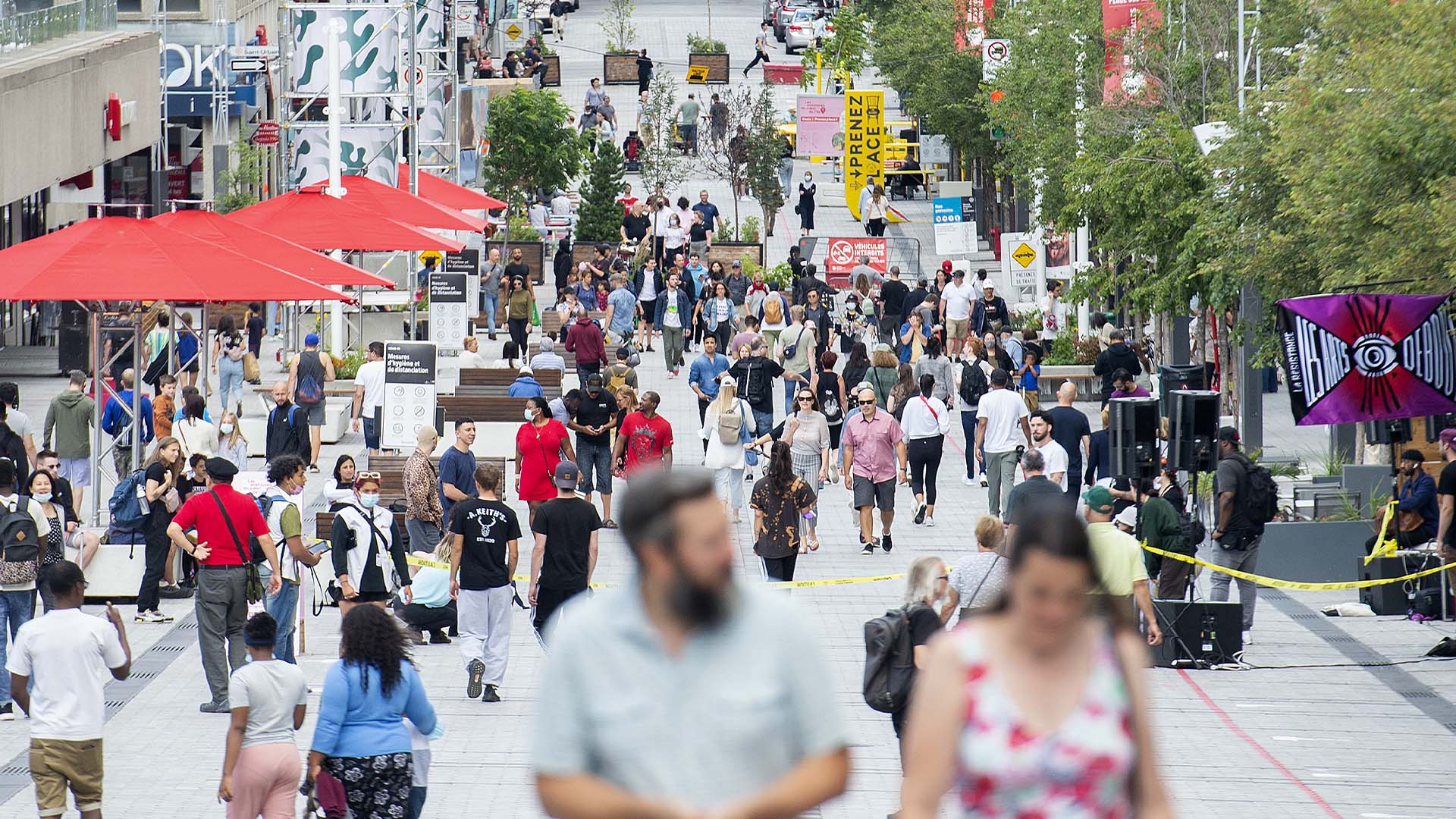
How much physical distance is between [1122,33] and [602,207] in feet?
61.8

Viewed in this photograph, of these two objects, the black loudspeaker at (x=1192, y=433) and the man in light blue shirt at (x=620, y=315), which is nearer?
the black loudspeaker at (x=1192, y=433)

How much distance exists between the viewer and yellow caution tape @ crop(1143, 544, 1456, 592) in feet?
50.1

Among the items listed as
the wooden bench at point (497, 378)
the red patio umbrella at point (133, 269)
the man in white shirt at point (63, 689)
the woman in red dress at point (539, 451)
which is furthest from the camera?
the wooden bench at point (497, 378)

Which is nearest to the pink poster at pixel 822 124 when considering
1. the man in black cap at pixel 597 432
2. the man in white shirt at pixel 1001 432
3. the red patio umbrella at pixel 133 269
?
the man in white shirt at pixel 1001 432

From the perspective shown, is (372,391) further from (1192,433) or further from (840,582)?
(1192,433)

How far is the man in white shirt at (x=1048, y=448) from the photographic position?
681 inches

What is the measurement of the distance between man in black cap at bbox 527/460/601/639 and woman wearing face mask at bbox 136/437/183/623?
440 centimetres

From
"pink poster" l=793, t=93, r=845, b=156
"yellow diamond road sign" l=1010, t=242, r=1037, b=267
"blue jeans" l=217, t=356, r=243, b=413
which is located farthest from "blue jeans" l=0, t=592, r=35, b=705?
"pink poster" l=793, t=93, r=845, b=156

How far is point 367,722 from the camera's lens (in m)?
8.00

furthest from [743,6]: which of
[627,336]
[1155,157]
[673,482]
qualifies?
[673,482]

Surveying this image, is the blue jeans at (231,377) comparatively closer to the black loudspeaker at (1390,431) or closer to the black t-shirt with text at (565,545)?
the black t-shirt with text at (565,545)

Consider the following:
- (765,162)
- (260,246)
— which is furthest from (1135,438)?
(765,162)

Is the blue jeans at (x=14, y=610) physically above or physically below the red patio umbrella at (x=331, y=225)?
A: below

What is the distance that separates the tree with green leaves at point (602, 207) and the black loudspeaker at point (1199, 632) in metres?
29.7
